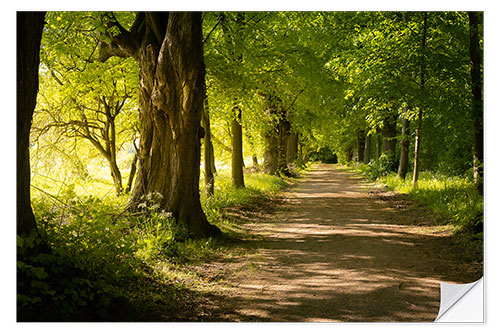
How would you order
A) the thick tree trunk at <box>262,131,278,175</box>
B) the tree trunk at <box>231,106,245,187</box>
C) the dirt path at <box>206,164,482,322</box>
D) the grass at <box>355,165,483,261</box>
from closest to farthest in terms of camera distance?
the dirt path at <box>206,164,482,322</box> < the grass at <box>355,165,483,261</box> < the tree trunk at <box>231,106,245,187</box> < the thick tree trunk at <box>262,131,278,175</box>

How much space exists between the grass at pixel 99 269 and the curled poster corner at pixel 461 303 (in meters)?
2.74

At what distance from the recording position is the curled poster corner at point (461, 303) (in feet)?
15.0

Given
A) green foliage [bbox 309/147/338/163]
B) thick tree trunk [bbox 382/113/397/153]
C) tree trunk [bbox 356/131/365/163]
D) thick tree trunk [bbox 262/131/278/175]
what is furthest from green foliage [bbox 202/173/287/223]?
green foliage [bbox 309/147/338/163]

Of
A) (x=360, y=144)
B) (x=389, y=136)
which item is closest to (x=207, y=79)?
(x=389, y=136)

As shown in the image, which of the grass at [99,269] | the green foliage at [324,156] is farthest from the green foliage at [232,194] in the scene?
the green foliage at [324,156]

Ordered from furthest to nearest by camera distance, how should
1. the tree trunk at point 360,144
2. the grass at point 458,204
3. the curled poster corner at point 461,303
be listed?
the tree trunk at point 360,144 < the grass at point 458,204 < the curled poster corner at point 461,303

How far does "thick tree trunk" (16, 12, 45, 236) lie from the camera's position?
4.04 m

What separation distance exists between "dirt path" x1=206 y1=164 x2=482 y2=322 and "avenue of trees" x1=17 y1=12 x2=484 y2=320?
→ 1657 mm

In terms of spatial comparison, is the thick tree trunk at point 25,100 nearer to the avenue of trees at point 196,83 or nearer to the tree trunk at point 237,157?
the avenue of trees at point 196,83

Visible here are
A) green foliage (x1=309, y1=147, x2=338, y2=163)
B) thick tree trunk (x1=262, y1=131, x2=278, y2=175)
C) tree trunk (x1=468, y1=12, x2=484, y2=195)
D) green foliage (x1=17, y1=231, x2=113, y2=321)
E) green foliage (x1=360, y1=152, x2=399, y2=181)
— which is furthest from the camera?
green foliage (x1=309, y1=147, x2=338, y2=163)

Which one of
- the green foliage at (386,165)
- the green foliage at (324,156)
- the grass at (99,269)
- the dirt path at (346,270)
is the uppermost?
the green foliage at (324,156)

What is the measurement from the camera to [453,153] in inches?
699

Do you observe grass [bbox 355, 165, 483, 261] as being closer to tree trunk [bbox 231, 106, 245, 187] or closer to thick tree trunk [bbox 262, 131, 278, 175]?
tree trunk [bbox 231, 106, 245, 187]
